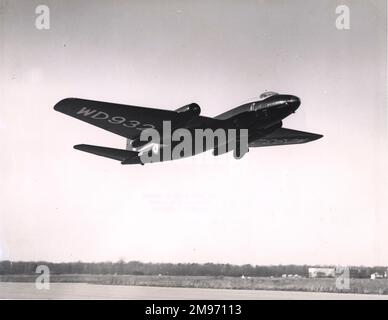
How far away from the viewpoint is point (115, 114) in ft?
61.4

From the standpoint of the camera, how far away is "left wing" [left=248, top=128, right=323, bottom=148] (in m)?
21.6

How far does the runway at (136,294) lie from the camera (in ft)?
54.3

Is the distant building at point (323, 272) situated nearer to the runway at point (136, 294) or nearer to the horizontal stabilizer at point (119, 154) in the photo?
the runway at point (136, 294)

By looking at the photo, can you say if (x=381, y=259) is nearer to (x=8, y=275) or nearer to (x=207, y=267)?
(x=207, y=267)

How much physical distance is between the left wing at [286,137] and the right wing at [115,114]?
15.5 ft

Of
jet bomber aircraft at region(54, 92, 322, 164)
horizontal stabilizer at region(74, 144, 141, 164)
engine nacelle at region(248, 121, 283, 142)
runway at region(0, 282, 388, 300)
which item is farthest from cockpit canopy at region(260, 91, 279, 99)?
runway at region(0, 282, 388, 300)

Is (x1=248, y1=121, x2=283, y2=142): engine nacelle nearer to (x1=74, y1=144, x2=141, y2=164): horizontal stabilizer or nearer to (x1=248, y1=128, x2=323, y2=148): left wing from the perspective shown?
(x1=248, y1=128, x2=323, y2=148): left wing

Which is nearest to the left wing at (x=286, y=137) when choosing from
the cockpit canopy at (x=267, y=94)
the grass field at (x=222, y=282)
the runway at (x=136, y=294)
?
the cockpit canopy at (x=267, y=94)

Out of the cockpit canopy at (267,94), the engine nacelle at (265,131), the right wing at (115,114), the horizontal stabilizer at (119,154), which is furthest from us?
the horizontal stabilizer at (119,154)

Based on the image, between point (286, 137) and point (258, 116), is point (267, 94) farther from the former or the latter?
point (286, 137)

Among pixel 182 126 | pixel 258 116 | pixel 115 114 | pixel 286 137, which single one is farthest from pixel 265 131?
pixel 115 114

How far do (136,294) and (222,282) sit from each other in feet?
15.3

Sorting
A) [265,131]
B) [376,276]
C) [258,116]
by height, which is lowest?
[376,276]

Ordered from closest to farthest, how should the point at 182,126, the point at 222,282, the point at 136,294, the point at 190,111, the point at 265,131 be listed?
the point at 136,294 < the point at 190,111 < the point at 182,126 < the point at 265,131 < the point at 222,282
